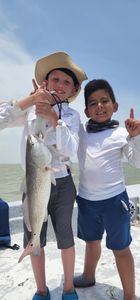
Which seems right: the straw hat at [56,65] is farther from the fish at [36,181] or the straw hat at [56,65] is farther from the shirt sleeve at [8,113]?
the fish at [36,181]

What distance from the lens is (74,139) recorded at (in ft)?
9.14

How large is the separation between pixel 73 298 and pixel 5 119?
1.79 metres

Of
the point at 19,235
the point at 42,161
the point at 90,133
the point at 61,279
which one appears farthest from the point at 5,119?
the point at 19,235

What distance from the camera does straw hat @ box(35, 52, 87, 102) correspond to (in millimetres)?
3127

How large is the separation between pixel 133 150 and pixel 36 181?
1.01 metres

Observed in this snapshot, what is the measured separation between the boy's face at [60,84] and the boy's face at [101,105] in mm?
254

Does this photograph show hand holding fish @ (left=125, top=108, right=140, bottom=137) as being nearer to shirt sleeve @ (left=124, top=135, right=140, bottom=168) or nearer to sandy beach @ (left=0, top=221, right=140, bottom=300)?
shirt sleeve @ (left=124, top=135, right=140, bottom=168)

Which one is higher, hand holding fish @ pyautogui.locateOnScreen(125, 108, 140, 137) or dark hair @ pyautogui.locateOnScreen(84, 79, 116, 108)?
dark hair @ pyautogui.locateOnScreen(84, 79, 116, 108)

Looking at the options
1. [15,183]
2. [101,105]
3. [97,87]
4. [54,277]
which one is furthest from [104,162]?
[15,183]

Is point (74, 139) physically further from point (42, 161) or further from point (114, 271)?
point (114, 271)

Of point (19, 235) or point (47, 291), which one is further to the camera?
point (19, 235)

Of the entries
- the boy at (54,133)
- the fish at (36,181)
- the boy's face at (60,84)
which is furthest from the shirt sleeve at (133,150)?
the fish at (36,181)

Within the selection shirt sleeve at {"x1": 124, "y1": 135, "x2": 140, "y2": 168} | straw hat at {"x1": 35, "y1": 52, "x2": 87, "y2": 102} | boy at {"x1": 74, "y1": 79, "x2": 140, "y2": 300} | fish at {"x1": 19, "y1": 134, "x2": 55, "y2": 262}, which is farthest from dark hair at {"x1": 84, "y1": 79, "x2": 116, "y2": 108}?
fish at {"x1": 19, "y1": 134, "x2": 55, "y2": 262}

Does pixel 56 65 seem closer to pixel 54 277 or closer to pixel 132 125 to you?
pixel 132 125
